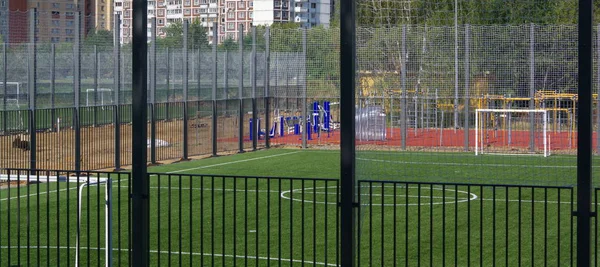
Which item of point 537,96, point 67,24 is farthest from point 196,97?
point 537,96

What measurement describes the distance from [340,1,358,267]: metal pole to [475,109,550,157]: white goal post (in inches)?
642

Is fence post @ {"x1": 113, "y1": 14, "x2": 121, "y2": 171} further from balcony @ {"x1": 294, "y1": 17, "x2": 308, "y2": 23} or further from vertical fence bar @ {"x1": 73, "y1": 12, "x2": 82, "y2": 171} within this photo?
balcony @ {"x1": 294, "y1": 17, "x2": 308, "y2": 23}

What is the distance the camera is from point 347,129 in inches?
281

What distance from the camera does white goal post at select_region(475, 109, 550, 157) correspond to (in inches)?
941

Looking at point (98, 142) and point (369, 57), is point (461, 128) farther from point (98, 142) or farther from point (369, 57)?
point (98, 142)

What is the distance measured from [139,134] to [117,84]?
15.1m

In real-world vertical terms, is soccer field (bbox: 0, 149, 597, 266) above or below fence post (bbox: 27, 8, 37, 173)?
below

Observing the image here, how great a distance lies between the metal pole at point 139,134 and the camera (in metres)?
7.75

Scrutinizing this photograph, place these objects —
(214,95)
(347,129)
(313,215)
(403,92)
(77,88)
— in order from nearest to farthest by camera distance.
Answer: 1. (347,129)
2. (313,215)
3. (77,88)
4. (214,95)
5. (403,92)

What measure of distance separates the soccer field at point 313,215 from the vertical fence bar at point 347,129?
0.44 metres

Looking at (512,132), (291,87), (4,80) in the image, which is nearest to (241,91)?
(291,87)

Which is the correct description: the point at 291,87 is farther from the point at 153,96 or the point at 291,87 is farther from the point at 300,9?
the point at 153,96

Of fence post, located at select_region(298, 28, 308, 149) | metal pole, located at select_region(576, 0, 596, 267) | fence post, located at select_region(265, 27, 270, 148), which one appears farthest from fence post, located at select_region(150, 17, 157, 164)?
metal pole, located at select_region(576, 0, 596, 267)

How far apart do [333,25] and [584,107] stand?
23.1 m
